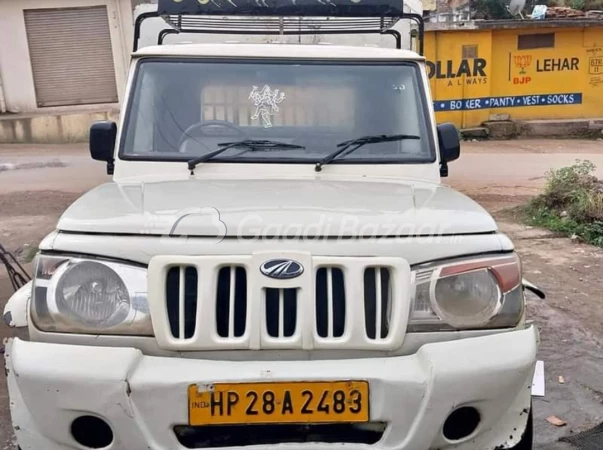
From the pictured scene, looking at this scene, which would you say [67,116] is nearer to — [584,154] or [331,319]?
[584,154]

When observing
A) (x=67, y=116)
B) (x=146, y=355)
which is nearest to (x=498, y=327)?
(x=146, y=355)

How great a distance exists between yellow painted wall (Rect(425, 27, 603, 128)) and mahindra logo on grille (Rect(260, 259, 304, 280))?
48.7 feet

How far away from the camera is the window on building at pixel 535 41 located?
1725 centimetres

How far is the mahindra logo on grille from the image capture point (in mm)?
2371

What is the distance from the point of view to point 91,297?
2.48 m

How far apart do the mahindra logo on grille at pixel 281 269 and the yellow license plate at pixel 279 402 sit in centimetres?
34

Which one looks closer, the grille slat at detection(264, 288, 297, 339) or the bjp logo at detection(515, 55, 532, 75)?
the grille slat at detection(264, 288, 297, 339)

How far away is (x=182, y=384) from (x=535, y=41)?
16789mm

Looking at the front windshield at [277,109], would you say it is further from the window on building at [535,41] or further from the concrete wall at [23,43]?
the window on building at [535,41]

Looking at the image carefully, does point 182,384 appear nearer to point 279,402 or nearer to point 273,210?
point 279,402

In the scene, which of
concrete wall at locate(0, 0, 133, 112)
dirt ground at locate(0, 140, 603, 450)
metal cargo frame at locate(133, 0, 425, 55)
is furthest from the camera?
concrete wall at locate(0, 0, 133, 112)

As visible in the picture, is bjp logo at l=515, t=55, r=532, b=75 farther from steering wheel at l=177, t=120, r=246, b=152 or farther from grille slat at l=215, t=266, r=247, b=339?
grille slat at l=215, t=266, r=247, b=339

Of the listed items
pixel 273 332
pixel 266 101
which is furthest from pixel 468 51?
pixel 273 332

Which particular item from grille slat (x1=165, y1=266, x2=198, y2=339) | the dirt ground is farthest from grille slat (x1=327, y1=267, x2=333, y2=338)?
the dirt ground
